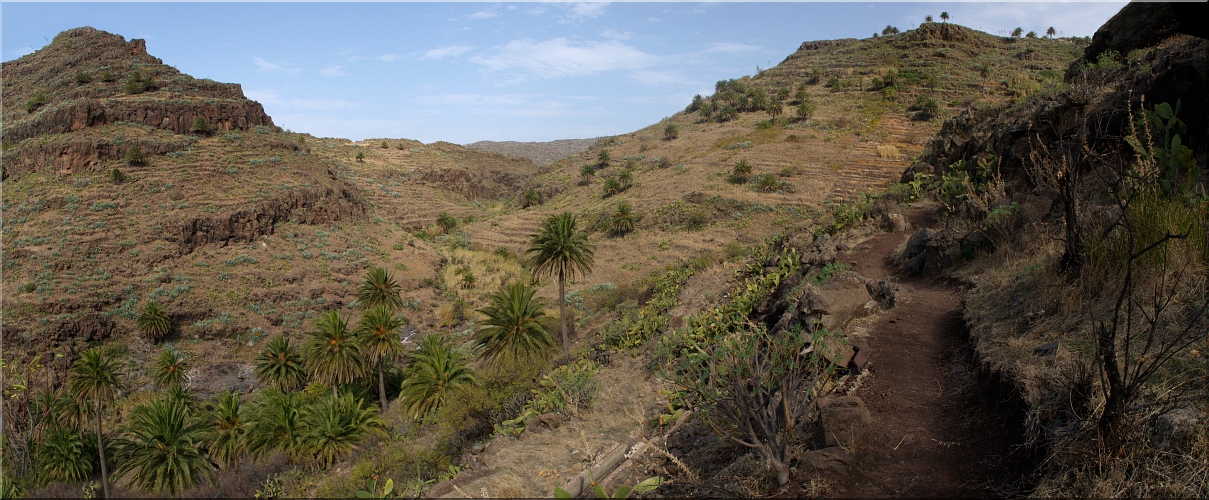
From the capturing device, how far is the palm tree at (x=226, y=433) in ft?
64.8

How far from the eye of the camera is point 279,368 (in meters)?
23.6

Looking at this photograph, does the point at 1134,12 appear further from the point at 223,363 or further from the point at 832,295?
the point at 223,363

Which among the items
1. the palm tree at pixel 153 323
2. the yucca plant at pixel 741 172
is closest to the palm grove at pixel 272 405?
the palm tree at pixel 153 323

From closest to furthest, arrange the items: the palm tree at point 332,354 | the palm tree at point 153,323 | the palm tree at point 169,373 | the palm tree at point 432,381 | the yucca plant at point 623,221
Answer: the palm tree at point 432,381
the palm tree at point 332,354
the palm tree at point 169,373
the palm tree at point 153,323
the yucca plant at point 623,221

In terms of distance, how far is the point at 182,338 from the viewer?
95.0 feet

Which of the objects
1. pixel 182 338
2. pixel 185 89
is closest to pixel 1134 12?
pixel 182 338

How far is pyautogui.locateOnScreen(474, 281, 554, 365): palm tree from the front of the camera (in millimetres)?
20953

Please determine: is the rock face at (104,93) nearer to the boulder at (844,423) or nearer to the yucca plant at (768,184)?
the yucca plant at (768,184)

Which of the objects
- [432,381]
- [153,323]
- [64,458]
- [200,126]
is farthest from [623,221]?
[200,126]

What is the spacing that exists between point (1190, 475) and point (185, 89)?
60.4 metres

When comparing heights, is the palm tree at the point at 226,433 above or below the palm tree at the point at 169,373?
below

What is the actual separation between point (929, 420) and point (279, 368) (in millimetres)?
25041

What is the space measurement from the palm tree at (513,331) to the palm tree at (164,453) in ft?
32.9

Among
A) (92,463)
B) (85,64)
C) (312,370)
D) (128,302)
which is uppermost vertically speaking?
(85,64)
